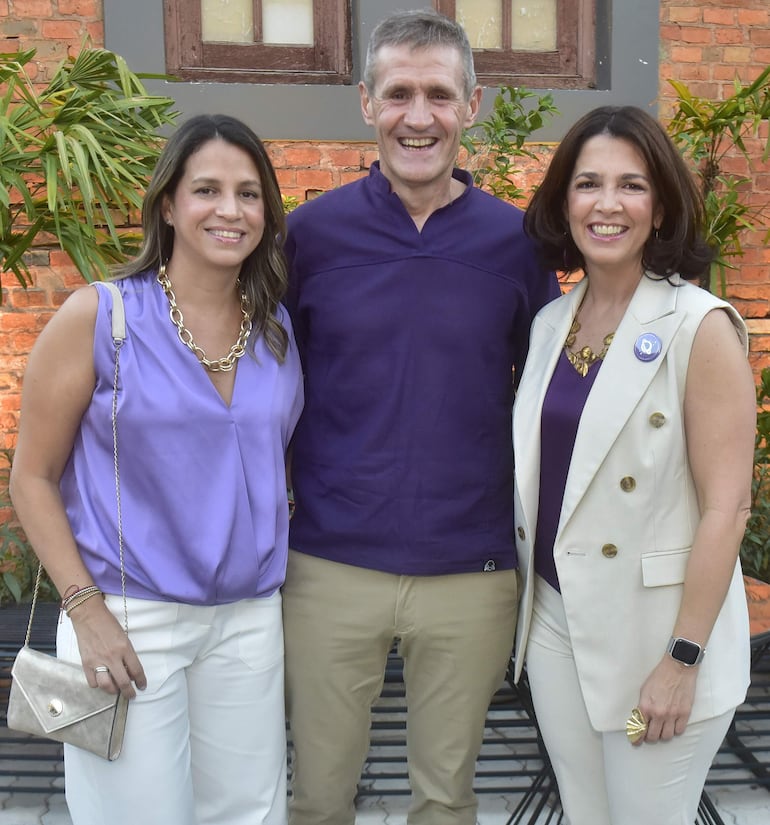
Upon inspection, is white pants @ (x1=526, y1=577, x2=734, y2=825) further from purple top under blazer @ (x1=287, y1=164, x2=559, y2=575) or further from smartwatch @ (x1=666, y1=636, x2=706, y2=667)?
purple top under blazer @ (x1=287, y1=164, x2=559, y2=575)

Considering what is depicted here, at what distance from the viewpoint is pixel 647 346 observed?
197cm

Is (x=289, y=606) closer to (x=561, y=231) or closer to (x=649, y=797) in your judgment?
(x=649, y=797)

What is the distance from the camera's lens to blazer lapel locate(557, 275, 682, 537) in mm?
1967

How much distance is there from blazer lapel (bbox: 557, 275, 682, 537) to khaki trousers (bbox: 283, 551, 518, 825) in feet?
1.55

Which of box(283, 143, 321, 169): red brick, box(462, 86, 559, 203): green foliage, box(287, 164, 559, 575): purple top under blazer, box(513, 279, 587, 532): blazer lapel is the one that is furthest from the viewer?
box(283, 143, 321, 169): red brick

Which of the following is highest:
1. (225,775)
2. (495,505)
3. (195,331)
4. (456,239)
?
(456,239)

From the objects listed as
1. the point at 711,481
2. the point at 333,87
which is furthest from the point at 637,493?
the point at 333,87

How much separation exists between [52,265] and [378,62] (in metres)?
2.36

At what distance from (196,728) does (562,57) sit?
11.8 ft

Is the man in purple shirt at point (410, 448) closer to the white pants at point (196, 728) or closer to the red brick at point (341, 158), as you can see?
the white pants at point (196, 728)

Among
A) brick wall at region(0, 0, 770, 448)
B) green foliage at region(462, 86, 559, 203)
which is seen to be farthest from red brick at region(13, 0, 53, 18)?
green foliage at region(462, 86, 559, 203)

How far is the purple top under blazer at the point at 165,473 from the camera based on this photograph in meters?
2.01

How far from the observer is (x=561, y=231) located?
2.31 m

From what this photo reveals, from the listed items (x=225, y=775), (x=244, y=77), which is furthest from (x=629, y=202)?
(x=244, y=77)
